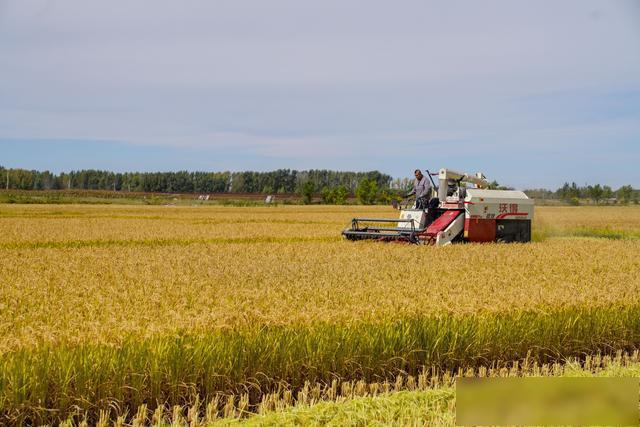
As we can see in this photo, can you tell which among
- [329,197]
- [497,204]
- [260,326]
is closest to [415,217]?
[497,204]

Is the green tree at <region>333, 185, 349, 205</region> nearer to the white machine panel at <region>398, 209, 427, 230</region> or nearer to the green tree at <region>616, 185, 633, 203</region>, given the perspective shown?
the green tree at <region>616, 185, 633, 203</region>

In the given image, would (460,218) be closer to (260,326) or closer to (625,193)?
(260,326)

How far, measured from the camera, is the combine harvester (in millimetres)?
17484

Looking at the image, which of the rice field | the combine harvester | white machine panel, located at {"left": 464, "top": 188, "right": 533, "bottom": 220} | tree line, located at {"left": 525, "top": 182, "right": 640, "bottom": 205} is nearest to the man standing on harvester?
the combine harvester

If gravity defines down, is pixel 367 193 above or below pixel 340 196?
above

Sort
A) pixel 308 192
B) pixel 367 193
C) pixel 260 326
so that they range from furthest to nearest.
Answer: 1. pixel 367 193
2. pixel 308 192
3. pixel 260 326

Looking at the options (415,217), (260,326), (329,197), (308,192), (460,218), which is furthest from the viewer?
(329,197)

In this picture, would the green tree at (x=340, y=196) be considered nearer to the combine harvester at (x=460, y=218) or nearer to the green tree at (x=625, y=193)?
the green tree at (x=625, y=193)

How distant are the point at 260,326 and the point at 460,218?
12247mm

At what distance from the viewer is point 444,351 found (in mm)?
7113

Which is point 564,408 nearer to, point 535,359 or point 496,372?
point 496,372

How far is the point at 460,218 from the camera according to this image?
17.8 metres

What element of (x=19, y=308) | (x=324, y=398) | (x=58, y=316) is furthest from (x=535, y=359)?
(x=19, y=308)

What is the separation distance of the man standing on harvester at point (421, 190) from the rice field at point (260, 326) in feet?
18.6
